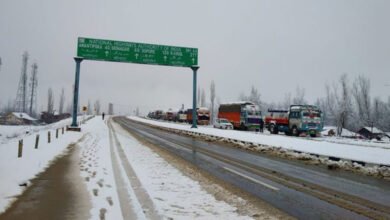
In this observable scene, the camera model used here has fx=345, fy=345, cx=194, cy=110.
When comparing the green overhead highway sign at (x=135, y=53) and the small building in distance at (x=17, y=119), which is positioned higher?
the green overhead highway sign at (x=135, y=53)

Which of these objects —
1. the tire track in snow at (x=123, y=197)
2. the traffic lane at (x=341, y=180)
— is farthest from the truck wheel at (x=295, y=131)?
the tire track in snow at (x=123, y=197)

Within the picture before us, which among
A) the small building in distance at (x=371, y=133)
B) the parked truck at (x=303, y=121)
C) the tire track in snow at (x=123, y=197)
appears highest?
the parked truck at (x=303, y=121)

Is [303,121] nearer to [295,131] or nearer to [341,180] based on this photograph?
[295,131]

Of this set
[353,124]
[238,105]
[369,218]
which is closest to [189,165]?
[369,218]

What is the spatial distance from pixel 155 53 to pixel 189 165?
26802 mm

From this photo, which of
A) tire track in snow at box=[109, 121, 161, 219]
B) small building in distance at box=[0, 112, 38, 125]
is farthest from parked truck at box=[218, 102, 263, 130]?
small building in distance at box=[0, 112, 38, 125]

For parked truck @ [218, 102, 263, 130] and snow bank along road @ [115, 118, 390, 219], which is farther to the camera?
parked truck @ [218, 102, 263, 130]

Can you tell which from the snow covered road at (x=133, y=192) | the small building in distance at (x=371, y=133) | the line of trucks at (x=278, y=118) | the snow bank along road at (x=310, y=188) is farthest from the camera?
the small building in distance at (x=371, y=133)

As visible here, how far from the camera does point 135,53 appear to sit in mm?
37406

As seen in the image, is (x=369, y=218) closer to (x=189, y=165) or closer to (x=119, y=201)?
(x=119, y=201)

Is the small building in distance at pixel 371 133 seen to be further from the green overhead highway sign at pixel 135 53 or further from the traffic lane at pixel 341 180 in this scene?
the traffic lane at pixel 341 180

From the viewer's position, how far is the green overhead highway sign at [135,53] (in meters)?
35.7

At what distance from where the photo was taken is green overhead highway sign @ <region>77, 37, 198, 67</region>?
117 ft

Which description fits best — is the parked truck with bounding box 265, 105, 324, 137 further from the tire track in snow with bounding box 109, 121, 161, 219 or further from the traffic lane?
the tire track in snow with bounding box 109, 121, 161, 219
